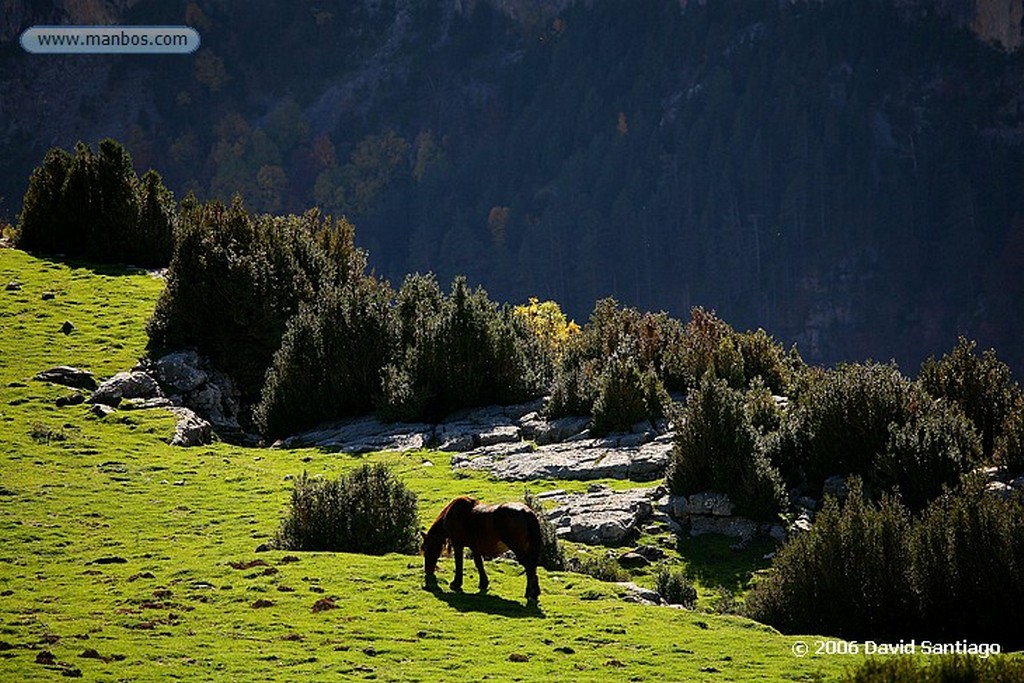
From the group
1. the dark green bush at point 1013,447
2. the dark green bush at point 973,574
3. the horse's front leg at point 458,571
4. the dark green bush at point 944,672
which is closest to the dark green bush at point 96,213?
the dark green bush at point 1013,447

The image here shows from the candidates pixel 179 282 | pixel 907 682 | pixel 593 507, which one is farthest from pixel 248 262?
pixel 907 682

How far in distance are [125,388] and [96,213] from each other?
13008 millimetres

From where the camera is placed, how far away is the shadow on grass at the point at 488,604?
59.7ft

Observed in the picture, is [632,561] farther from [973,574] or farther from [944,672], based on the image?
[944,672]

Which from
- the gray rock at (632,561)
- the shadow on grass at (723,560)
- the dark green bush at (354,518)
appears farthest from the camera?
the gray rock at (632,561)

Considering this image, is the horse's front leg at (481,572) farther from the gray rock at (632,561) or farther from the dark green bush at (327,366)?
the dark green bush at (327,366)

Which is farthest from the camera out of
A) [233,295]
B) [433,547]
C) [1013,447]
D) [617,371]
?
[233,295]

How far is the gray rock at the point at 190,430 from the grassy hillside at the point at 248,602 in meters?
0.84

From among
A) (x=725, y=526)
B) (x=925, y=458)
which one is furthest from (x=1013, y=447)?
(x=725, y=526)

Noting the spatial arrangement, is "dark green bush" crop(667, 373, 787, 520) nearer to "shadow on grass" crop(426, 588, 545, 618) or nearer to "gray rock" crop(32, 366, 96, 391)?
"shadow on grass" crop(426, 588, 545, 618)

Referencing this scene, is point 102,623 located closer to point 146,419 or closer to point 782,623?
point 782,623

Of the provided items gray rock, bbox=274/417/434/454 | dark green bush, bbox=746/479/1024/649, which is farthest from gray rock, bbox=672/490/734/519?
gray rock, bbox=274/417/434/454

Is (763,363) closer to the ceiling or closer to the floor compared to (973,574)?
closer to the ceiling

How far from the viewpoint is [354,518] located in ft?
73.9
